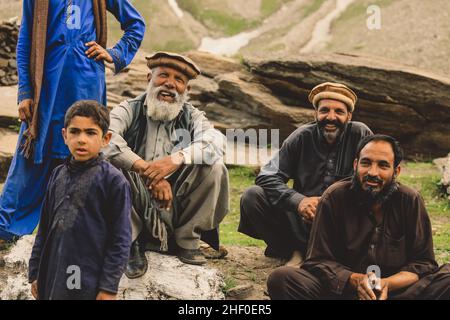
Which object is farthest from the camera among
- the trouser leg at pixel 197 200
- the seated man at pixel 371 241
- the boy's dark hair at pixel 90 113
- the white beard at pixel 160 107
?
the white beard at pixel 160 107

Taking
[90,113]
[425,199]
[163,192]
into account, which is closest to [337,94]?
[163,192]

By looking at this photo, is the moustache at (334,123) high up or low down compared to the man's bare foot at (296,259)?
up

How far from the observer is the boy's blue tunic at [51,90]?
17.1 ft

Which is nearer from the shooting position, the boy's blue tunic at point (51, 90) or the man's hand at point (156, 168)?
the man's hand at point (156, 168)

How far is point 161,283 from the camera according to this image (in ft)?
15.5

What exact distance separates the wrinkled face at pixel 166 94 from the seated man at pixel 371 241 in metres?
1.38

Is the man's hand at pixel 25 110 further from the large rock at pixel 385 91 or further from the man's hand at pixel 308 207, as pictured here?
the large rock at pixel 385 91

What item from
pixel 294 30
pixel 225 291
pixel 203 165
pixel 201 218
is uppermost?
pixel 294 30

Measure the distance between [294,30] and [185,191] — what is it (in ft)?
103

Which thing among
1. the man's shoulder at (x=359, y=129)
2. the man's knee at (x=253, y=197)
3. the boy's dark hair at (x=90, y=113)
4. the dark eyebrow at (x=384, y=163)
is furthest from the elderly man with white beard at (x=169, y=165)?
the dark eyebrow at (x=384, y=163)

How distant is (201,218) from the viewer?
16.2 ft

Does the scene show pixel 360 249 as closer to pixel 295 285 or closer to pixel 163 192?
pixel 295 285
